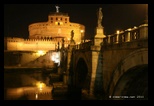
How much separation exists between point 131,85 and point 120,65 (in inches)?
49.5

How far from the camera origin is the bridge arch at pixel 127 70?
31.9 ft

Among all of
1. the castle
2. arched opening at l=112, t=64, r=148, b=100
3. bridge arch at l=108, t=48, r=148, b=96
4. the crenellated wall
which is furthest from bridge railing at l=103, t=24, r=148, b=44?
the crenellated wall

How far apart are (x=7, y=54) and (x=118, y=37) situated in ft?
156

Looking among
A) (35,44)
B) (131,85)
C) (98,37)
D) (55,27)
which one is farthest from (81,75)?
(55,27)

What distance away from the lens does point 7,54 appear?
186 feet

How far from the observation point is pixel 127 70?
11.3 meters

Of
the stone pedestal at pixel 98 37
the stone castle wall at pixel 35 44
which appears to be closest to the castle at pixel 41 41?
the stone castle wall at pixel 35 44

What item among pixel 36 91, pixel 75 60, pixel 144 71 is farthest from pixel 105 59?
pixel 36 91

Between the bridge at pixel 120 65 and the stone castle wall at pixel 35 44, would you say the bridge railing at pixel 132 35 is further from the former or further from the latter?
the stone castle wall at pixel 35 44

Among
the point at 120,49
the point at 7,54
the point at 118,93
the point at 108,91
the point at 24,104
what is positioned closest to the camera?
the point at 24,104

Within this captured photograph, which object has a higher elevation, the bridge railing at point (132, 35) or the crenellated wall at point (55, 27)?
the crenellated wall at point (55, 27)

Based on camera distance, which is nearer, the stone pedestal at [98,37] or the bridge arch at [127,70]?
the bridge arch at [127,70]

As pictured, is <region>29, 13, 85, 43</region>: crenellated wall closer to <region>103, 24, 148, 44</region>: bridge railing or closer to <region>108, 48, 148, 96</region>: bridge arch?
<region>103, 24, 148, 44</region>: bridge railing

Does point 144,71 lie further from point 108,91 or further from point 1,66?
point 1,66
